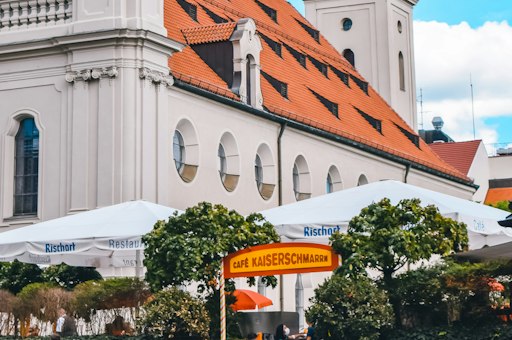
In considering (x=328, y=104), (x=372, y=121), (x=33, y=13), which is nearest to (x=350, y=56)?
(x=372, y=121)

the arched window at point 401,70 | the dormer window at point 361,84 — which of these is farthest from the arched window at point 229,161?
the arched window at point 401,70

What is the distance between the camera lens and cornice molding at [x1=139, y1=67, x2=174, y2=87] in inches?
1145

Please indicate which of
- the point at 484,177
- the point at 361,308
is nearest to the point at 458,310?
the point at 361,308

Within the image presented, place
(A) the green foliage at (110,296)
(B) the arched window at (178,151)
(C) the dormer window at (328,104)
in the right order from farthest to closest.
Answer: (C) the dormer window at (328,104) → (B) the arched window at (178,151) → (A) the green foliage at (110,296)

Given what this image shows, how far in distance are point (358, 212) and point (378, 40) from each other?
1434 inches

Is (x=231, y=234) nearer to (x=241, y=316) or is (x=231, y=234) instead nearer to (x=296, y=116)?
(x=241, y=316)

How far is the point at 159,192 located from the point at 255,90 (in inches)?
299

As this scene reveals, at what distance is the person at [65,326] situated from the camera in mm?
18703

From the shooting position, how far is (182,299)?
17031mm

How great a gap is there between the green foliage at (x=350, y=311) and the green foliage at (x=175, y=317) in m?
1.83

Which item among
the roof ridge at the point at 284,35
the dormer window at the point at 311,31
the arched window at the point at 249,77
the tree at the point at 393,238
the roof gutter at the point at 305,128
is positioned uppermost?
A: the dormer window at the point at 311,31

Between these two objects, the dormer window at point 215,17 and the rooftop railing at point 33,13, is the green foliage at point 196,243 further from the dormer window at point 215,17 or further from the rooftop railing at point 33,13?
the dormer window at point 215,17

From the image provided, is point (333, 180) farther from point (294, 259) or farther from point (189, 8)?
point (294, 259)

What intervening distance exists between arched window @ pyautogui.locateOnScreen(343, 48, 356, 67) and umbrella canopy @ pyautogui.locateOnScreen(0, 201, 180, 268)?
3485 centimetres
